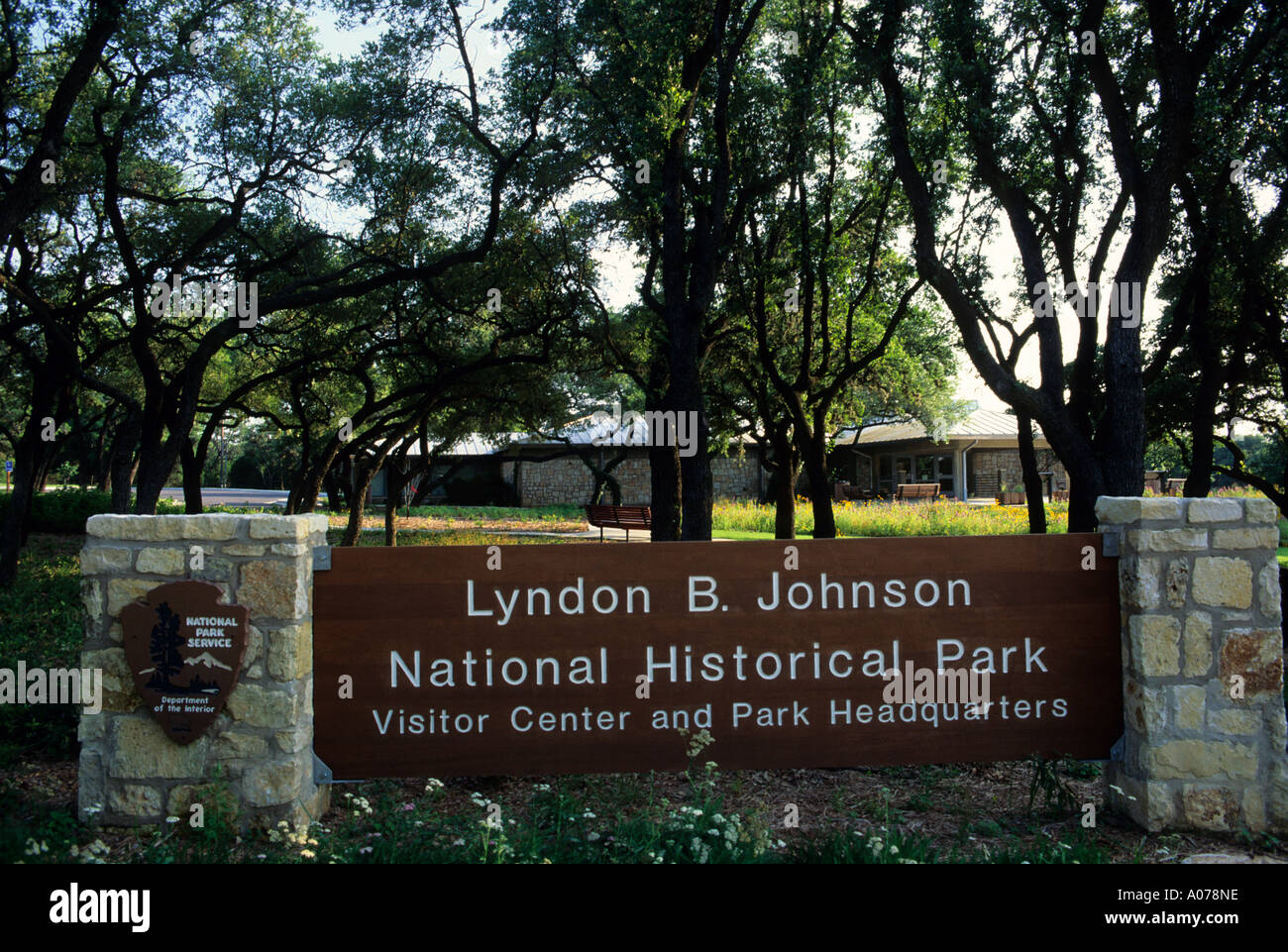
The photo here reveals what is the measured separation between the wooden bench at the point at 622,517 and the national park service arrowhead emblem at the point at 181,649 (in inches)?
614

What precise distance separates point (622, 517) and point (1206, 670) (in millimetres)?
16830

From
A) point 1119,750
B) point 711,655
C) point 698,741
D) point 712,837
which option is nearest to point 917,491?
point 1119,750

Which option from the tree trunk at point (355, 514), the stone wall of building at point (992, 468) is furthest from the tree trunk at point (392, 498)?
the stone wall of building at point (992, 468)

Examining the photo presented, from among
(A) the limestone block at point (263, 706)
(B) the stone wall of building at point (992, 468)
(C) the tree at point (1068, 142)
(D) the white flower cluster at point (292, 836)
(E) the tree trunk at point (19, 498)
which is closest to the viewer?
(D) the white flower cluster at point (292, 836)

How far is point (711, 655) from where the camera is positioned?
445cm

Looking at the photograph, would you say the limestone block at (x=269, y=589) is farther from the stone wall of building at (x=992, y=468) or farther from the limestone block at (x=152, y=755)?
the stone wall of building at (x=992, y=468)

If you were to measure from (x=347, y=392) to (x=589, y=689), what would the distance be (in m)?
19.1

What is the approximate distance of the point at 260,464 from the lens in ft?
212

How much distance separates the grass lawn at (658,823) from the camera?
3863 millimetres

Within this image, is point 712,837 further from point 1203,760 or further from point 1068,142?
point 1068,142

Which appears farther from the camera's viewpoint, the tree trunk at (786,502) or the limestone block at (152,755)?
the tree trunk at (786,502)

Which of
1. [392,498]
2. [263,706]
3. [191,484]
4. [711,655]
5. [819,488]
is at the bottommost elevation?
[263,706]

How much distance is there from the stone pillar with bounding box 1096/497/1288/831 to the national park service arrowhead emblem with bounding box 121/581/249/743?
4341 millimetres

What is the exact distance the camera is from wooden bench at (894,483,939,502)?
97.5 feet
